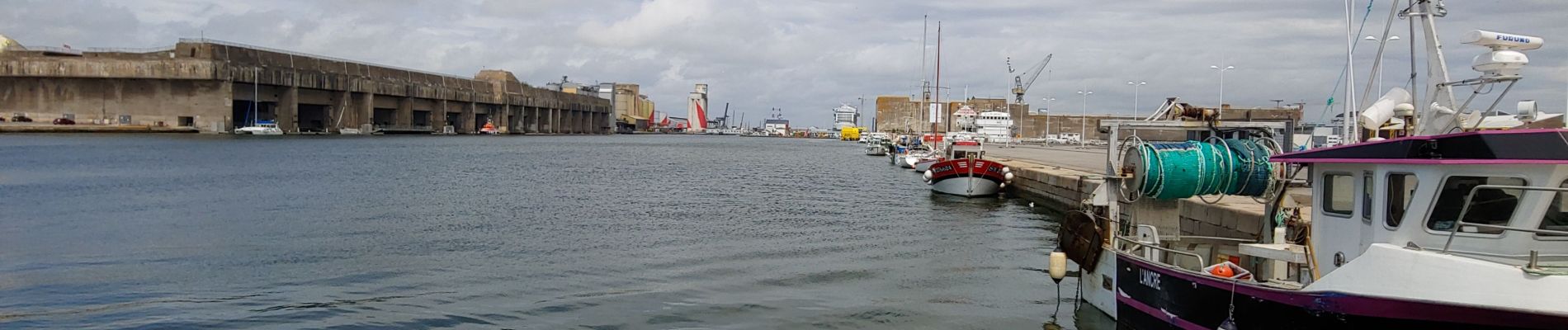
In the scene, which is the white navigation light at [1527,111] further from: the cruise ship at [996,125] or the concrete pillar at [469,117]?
the concrete pillar at [469,117]

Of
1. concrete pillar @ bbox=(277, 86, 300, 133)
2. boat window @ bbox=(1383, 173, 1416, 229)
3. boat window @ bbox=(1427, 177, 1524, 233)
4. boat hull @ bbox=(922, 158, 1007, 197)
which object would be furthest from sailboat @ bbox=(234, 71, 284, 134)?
boat window @ bbox=(1427, 177, 1524, 233)

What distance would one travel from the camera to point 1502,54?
9.02 metres

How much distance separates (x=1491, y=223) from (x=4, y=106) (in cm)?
11839

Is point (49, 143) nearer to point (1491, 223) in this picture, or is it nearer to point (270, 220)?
point (270, 220)

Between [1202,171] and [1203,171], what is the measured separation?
0.13 feet

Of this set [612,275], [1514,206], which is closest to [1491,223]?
[1514,206]

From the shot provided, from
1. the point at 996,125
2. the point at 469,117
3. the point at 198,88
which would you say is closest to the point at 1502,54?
the point at 996,125

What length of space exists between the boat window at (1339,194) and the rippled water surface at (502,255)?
17.3 ft

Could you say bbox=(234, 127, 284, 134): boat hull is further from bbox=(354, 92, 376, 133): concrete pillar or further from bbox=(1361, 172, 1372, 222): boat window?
bbox=(1361, 172, 1372, 222): boat window

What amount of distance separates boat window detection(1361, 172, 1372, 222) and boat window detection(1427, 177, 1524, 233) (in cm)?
92

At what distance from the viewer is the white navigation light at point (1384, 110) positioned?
11000mm

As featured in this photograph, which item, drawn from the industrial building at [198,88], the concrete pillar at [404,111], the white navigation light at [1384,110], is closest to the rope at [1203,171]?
the white navigation light at [1384,110]

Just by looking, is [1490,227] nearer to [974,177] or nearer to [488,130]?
[974,177]

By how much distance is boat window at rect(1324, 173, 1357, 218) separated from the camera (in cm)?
1052
